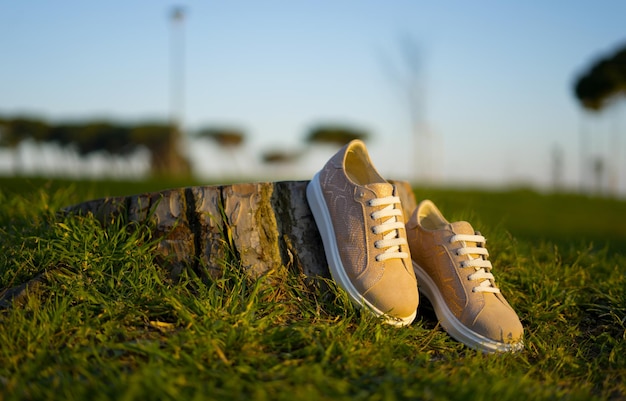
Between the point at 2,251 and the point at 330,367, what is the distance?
256 centimetres

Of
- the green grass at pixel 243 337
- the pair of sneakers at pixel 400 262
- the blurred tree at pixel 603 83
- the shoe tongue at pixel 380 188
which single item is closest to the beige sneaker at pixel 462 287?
the pair of sneakers at pixel 400 262

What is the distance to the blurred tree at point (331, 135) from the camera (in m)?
47.4

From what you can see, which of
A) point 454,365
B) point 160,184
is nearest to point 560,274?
point 454,365

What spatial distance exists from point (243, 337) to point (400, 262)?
3.85 ft

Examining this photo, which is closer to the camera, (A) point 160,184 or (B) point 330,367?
(B) point 330,367

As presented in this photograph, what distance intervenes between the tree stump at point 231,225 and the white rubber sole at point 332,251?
0.38 feet

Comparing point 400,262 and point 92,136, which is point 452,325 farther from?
point 92,136

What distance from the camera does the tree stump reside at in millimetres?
3580

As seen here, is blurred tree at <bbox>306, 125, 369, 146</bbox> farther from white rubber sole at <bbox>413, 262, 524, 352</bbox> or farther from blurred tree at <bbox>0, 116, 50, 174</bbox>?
white rubber sole at <bbox>413, 262, 524, 352</bbox>

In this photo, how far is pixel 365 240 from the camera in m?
3.44

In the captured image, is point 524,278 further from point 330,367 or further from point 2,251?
point 2,251

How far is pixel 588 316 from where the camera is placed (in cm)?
397

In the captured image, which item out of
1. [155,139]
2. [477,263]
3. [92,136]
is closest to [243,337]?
[477,263]

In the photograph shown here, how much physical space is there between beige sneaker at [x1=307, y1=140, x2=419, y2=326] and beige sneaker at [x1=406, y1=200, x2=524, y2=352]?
8.5 inches
